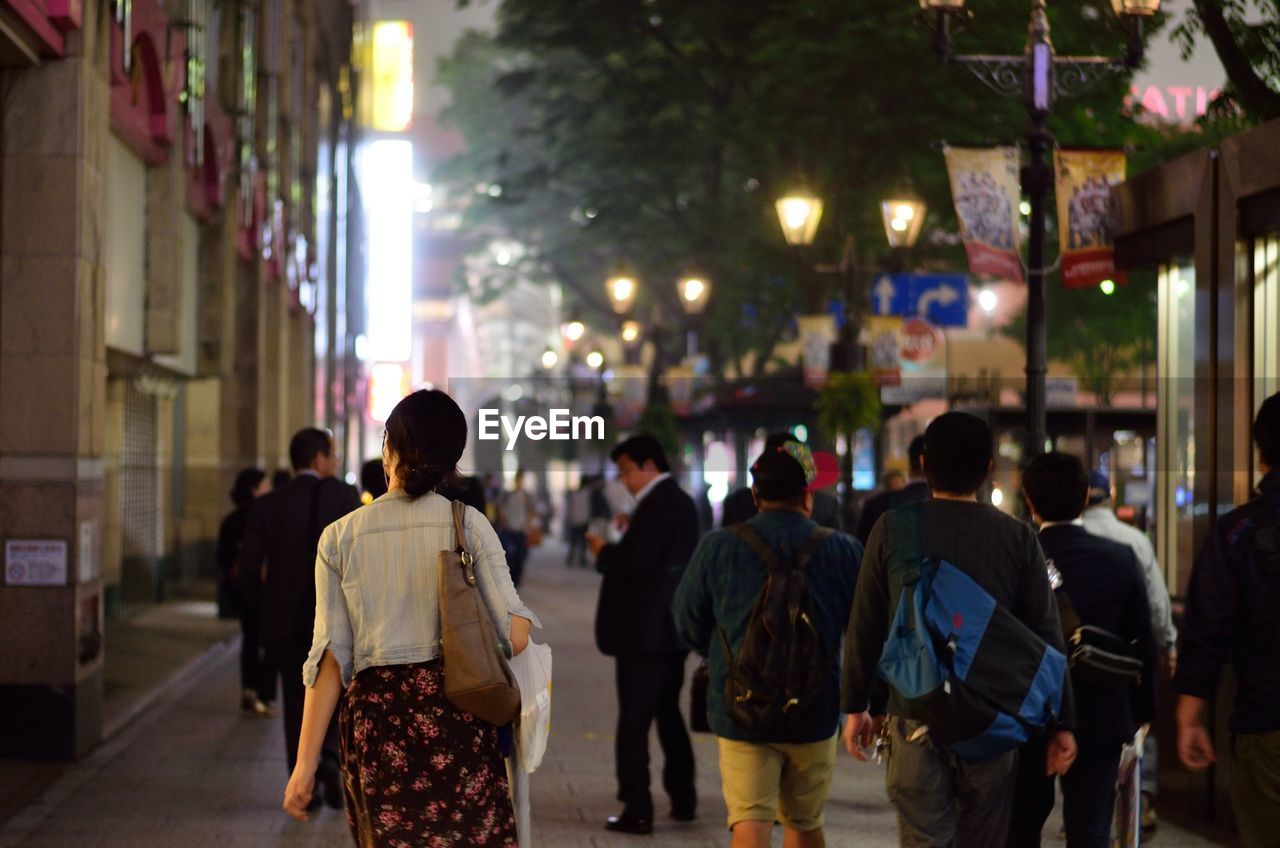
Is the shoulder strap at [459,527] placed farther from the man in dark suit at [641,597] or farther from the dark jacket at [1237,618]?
the man in dark suit at [641,597]

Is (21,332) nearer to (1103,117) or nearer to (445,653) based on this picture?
(445,653)

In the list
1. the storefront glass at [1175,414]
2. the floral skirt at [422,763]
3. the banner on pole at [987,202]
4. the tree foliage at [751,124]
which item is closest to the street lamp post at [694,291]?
the tree foliage at [751,124]

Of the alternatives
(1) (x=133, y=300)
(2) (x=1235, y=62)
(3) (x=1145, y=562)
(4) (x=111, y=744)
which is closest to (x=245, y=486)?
(4) (x=111, y=744)

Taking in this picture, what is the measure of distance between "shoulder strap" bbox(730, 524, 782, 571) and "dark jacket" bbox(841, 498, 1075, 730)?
2.99ft

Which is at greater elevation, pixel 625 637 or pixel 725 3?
pixel 725 3

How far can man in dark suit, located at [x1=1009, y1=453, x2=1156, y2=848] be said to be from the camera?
6516mm

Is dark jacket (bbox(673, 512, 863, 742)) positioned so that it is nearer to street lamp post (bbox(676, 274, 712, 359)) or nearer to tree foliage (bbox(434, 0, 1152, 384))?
tree foliage (bbox(434, 0, 1152, 384))

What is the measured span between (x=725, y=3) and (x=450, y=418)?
23.0m

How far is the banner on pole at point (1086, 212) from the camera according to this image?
1206 centimetres

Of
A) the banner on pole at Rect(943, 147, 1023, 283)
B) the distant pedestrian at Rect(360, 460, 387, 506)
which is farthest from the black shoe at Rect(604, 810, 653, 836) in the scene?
the banner on pole at Rect(943, 147, 1023, 283)

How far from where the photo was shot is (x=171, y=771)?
1129cm

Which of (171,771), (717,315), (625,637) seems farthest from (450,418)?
(717,315)

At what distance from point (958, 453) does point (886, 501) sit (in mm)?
6402

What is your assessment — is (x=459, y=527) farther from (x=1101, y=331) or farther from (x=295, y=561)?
(x=1101, y=331)
